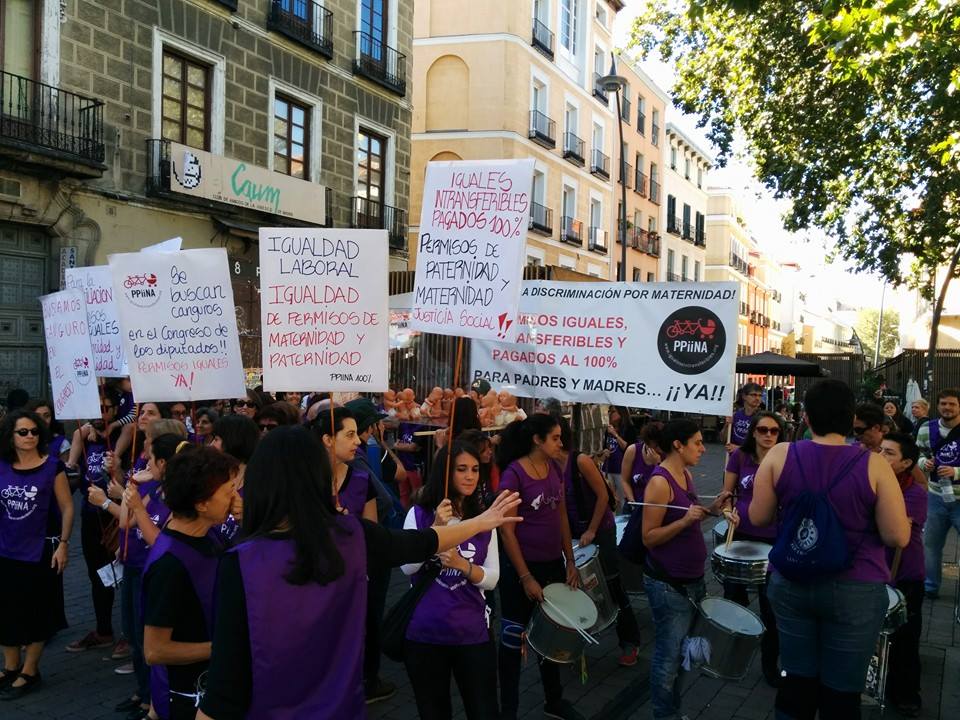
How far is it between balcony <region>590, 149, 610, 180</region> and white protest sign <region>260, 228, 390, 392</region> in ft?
99.2

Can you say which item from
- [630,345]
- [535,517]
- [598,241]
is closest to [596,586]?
[535,517]

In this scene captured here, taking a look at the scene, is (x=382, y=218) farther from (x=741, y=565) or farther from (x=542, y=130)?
(x=741, y=565)

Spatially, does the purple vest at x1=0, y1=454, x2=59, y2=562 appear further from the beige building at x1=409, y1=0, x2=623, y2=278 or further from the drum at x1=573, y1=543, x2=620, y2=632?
the beige building at x1=409, y1=0, x2=623, y2=278

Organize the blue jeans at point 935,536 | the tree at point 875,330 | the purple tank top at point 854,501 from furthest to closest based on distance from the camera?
the tree at point 875,330 < the blue jeans at point 935,536 < the purple tank top at point 854,501

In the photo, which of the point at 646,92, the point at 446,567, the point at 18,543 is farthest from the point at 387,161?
the point at 646,92

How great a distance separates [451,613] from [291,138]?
628 inches

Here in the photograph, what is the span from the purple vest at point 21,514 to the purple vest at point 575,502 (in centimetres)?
327

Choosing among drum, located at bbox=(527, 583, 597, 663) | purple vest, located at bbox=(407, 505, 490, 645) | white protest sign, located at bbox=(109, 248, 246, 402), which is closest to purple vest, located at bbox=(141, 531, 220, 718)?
purple vest, located at bbox=(407, 505, 490, 645)

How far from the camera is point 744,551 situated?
521 centimetres

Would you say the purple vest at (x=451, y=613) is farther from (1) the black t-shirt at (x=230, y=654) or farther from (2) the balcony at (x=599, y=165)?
(2) the balcony at (x=599, y=165)

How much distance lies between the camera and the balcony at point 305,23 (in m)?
17.2

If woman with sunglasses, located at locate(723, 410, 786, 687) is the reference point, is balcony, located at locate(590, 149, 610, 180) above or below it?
above

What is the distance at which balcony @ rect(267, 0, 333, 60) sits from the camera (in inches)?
678

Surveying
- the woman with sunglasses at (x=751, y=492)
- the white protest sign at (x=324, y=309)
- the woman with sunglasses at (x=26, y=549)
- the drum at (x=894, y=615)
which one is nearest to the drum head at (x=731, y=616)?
the drum at (x=894, y=615)
